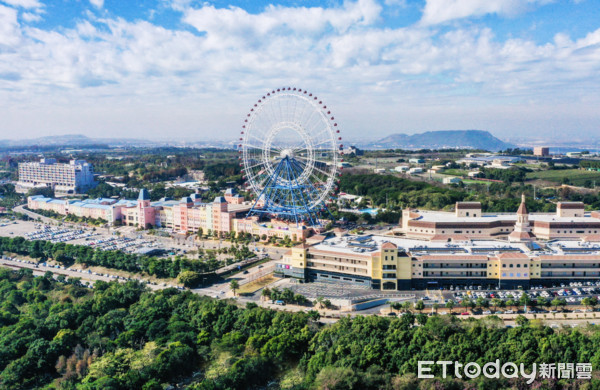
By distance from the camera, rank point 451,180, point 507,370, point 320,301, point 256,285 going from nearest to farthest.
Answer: point 507,370, point 320,301, point 256,285, point 451,180

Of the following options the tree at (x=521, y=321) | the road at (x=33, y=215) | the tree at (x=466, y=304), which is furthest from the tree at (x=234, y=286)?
the road at (x=33, y=215)

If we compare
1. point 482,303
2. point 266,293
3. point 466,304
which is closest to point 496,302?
point 482,303

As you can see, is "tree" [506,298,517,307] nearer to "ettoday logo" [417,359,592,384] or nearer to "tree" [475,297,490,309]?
"tree" [475,297,490,309]

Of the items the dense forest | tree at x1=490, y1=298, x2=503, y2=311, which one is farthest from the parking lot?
tree at x1=490, y1=298, x2=503, y2=311

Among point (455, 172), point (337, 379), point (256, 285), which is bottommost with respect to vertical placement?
point (256, 285)

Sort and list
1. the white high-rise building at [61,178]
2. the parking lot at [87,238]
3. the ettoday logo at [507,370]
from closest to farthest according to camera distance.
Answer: the ettoday logo at [507,370]
the parking lot at [87,238]
the white high-rise building at [61,178]

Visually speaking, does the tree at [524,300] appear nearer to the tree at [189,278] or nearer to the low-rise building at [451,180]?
the tree at [189,278]

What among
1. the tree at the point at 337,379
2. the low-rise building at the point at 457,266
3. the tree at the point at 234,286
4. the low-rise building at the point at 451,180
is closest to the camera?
the tree at the point at 337,379

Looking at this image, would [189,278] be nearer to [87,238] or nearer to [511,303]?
[511,303]
